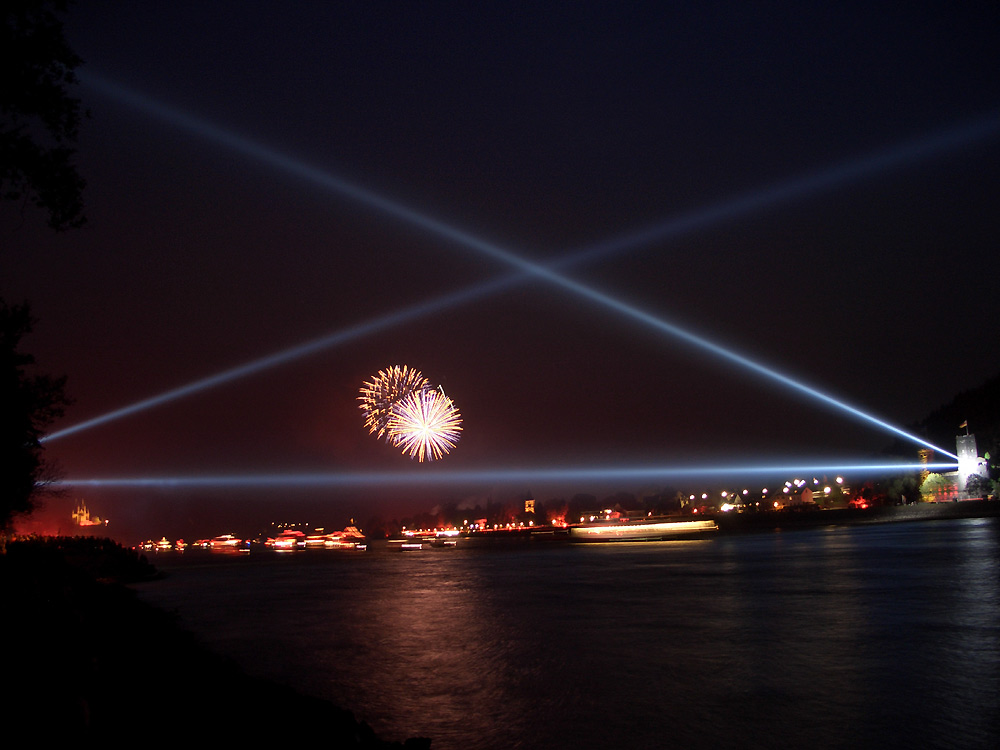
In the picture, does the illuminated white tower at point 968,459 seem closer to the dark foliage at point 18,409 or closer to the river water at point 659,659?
the river water at point 659,659

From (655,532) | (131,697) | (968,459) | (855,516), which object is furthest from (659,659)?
(855,516)

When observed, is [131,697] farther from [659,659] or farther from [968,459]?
[968,459]

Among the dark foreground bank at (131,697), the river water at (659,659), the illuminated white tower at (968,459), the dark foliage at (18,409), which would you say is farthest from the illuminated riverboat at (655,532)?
the dark foreground bank at (131,697)

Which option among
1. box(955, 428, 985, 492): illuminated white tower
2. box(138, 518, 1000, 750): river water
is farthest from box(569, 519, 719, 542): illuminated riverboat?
box(138, 518, 1000, 750): river water

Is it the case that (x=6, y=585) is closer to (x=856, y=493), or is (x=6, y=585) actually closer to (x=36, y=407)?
(x=36, y=407)

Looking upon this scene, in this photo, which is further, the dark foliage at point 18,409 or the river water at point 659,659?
the dark foliage at point 18,409

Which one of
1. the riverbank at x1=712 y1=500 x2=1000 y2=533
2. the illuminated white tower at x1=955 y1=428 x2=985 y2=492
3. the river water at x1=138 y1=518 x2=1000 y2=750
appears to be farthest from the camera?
the illuminated white tower at x1=955 y1=428 x2=985 y2=492

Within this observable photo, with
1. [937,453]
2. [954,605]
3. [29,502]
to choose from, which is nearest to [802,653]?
[954,605]

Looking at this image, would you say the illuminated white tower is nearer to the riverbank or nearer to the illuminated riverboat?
the riverbank
